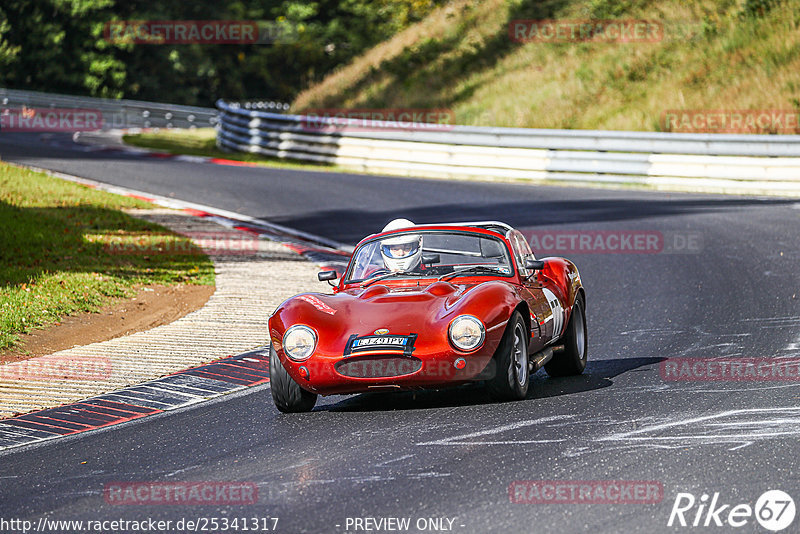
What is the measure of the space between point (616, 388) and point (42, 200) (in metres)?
13.5

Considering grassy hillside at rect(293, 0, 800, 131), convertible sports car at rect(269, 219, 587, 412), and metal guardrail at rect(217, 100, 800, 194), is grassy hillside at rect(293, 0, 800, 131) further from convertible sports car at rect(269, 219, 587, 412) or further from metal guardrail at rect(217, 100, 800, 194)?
convertible sports car at rect(269, 219, 587, 412)

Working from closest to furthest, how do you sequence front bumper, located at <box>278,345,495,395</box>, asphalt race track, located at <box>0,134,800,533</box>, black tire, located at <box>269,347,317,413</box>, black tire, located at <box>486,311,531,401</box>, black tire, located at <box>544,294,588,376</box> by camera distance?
1. asphalt race track, located at <box>0,134,800,533</box>
2. front bumper, located at <box>278,345,495,395</box>
3. black tire, located at <box>486,311,531,401</box>
4. black tire, located at <box>269,347,317,413</box>
5. black tire, located at <box>544,294,588,376</box>

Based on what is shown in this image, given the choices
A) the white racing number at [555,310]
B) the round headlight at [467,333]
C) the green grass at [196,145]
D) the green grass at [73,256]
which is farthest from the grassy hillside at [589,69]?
the round headlight at [467,333]

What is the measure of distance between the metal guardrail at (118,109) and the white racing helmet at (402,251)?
36.5m

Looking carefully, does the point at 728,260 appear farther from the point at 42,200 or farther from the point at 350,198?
the point at 42,200

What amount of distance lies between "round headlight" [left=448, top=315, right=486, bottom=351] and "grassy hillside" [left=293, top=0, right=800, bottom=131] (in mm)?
20255

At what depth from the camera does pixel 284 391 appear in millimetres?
8109

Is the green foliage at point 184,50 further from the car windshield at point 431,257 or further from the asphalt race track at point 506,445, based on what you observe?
the car windshield at point 431,257

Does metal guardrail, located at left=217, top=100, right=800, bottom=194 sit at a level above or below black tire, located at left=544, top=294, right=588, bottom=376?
above

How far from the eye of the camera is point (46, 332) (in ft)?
36.9

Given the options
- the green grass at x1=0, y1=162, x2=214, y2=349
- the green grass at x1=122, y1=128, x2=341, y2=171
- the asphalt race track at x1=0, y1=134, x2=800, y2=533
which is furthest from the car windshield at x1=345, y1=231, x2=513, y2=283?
the green grass at x1=122, y1=128, x2=341, y2=171

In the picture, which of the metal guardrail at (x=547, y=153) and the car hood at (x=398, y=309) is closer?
the car hood at (x=398, y=309)

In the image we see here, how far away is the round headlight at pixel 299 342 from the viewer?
7.91 metres

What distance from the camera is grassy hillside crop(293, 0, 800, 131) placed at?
1121 inches
